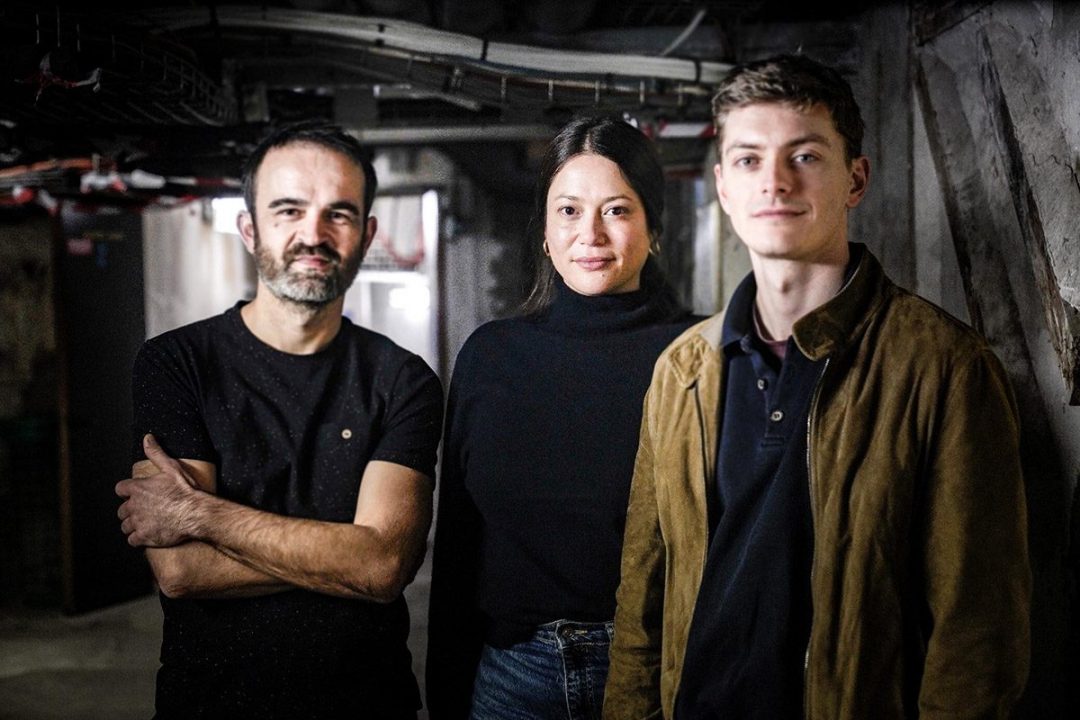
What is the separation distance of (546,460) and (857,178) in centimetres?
91

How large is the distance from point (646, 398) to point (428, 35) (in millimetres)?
1841

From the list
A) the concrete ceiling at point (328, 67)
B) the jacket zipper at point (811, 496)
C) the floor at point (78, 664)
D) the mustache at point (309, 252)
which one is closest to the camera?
the jacket zipper at point (811, 496)

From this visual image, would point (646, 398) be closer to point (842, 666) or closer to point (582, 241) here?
point (582, 241)

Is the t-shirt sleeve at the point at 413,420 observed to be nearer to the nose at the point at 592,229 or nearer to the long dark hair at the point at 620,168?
the long dark hair at the point at 620,168

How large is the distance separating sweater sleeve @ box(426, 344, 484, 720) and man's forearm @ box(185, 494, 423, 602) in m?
0.20

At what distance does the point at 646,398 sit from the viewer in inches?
67.4

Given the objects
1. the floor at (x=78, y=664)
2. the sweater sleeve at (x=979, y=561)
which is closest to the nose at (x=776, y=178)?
the sweater sleeve at (x=979, y=561)

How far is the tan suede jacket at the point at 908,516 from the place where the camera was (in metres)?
1.26

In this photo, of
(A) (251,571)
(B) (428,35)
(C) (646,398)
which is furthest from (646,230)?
(B) (428,35)

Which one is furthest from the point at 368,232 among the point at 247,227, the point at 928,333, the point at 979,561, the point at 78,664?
the point at 78,664

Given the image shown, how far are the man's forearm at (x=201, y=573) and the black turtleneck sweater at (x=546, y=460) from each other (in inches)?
18.7

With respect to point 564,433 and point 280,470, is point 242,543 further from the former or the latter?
point 564,433

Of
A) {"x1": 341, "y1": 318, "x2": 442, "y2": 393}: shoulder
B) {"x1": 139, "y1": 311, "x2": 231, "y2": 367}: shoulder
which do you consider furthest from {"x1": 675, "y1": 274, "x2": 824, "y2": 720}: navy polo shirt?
{"x1": 139, "y1": 311, "x2": 231, "y2": 367}: shoulder

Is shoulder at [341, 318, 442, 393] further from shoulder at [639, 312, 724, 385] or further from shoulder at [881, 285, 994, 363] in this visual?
shoulder at [881, 285, 994, 363]
